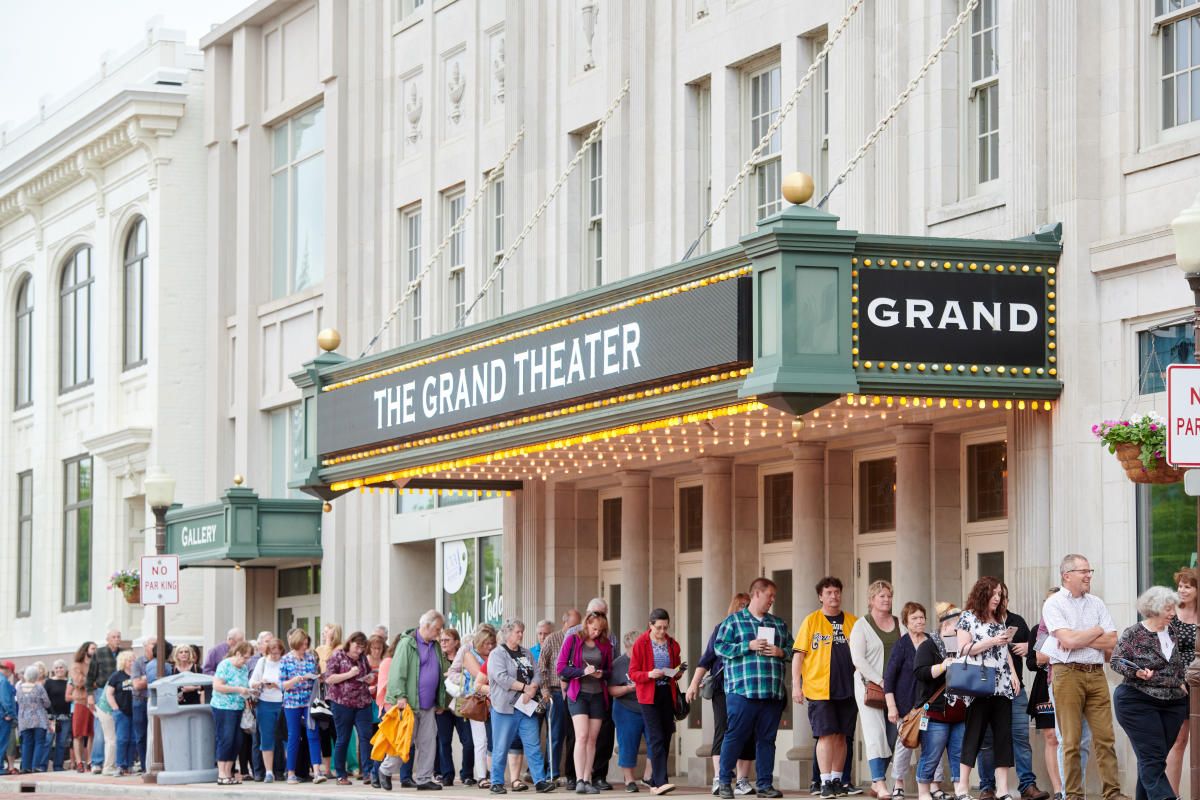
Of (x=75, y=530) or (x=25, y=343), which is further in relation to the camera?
(x=25, y=343)

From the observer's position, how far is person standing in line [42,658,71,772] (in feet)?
110

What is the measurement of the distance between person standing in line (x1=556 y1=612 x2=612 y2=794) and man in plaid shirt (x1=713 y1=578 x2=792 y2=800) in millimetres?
2256

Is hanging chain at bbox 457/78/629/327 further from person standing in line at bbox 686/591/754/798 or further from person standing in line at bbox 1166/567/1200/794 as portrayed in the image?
person standing in line at bbox 1166/567/1200/794

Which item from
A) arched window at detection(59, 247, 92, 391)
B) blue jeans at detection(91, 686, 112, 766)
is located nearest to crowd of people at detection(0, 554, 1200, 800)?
blue jeans at detection(91, 686, 112, 766)

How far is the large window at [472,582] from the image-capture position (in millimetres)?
29906

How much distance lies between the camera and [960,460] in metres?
20.8

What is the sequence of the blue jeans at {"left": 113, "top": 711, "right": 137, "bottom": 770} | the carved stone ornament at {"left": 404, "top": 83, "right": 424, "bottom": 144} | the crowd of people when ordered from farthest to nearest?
1. the carved stone ornament at {"left": 404, "top": 83, "right": 424, "bottom": 144}
2. the blue jeans at {"left": 113, "top": 711, "right": 137, "bottom": 770}
3. the crowd of people

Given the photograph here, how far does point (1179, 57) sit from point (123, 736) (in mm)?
19047

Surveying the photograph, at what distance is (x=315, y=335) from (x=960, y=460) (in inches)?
681

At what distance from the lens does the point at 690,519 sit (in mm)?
25781

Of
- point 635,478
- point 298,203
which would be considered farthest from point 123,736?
point 298,203

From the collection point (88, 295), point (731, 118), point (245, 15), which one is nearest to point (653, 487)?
point (731, 118)

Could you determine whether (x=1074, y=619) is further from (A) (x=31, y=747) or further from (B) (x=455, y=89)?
(A) (x=31, y=747)

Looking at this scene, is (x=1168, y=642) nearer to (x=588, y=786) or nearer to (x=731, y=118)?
(x=588, y=786)
